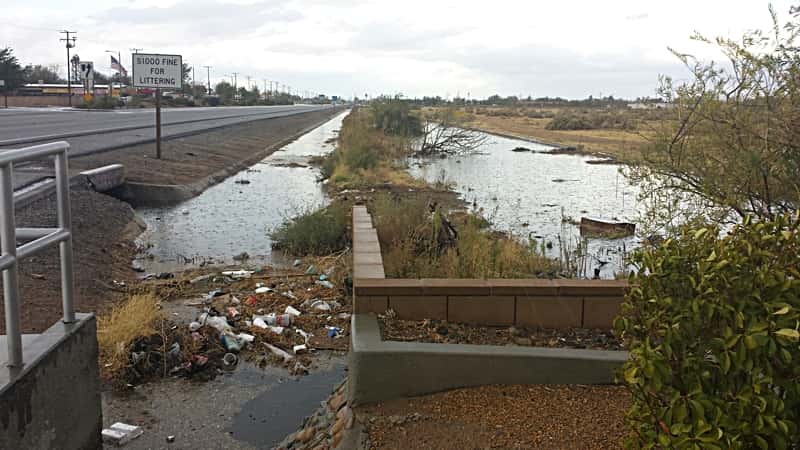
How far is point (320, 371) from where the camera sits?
24.4ft

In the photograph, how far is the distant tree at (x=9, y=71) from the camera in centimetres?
9181

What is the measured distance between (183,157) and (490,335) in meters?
24.8

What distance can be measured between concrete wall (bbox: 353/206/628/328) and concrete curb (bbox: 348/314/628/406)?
836mm

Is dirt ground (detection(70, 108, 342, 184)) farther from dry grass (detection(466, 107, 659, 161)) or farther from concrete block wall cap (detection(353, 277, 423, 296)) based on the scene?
concrete block wall cap (detection(353, 277, 423, 296))

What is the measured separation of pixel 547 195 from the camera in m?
25.7

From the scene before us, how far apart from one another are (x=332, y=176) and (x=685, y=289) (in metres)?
24.8

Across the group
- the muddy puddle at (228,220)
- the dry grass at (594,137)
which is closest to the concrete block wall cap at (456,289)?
the dry grass at (594,137)

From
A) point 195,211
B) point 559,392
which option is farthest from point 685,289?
point 195,211

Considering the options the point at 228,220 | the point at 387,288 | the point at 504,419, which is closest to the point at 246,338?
the point at 387,288

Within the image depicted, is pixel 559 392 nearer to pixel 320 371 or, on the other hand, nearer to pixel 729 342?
pixel 729 342

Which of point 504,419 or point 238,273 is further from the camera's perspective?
point 238,273

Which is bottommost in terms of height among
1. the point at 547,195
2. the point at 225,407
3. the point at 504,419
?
the point at 547,195

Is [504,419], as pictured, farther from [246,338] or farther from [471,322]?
[246,338]

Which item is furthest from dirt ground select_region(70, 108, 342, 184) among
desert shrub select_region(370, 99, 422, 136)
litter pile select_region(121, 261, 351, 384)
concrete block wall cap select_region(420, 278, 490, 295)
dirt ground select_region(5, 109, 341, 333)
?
concrete block wall cap select_region(420, 278, 490, 295)
